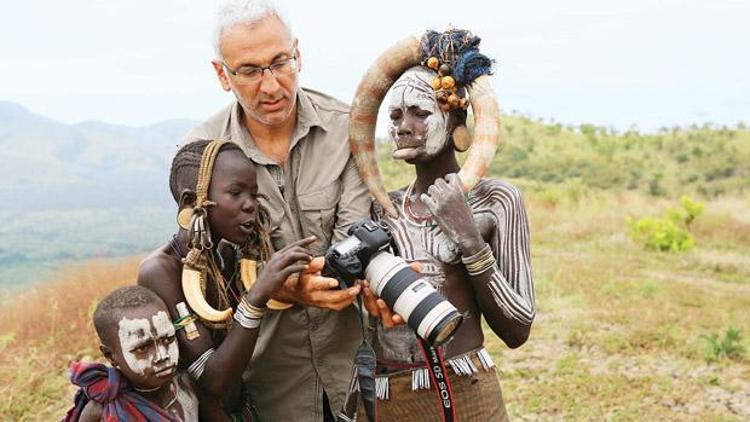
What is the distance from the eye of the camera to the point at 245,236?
109 inches

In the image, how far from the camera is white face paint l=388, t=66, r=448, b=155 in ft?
8.93

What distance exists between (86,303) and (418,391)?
5.79m

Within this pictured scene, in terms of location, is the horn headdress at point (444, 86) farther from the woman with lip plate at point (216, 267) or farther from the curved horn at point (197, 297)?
the curved horn at point (197, 297)

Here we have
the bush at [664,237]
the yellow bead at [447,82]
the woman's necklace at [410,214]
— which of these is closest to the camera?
the yellow bead at [447,82]

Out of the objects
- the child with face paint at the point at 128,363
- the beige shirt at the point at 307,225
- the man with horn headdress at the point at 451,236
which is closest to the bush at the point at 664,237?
the beige shirt at the point at 307,225

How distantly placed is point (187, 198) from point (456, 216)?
0.96 meters

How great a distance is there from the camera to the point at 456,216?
2570 mm

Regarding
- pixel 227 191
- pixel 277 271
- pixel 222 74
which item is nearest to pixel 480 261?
pixel 277 271

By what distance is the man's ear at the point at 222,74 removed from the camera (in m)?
3.05

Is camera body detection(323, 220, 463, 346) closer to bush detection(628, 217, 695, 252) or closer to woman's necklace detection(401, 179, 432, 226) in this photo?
woman's necklace detection(401, 179, 432, 226)

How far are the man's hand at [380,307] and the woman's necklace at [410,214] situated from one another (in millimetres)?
166

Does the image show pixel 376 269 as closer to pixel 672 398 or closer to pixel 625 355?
pixel 672 398

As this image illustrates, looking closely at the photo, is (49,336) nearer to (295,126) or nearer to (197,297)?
(295,126)

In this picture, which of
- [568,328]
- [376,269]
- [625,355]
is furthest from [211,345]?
[568,328]
